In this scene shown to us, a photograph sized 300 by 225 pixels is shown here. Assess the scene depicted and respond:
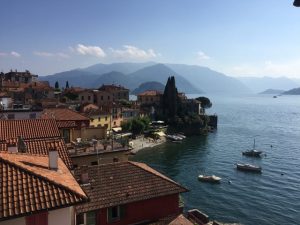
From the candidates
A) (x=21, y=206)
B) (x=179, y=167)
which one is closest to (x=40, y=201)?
(x=21, y=206)

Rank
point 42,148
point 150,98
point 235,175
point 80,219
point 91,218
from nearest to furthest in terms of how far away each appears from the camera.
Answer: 1. point 80,219
2. point 91,218
3. point 42,148
4. point 235,175
5. point 150,98

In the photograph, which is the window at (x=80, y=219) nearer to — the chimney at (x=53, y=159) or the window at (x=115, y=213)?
the window at (x=115, y=213)

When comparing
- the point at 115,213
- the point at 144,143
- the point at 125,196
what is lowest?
the point at 144,143

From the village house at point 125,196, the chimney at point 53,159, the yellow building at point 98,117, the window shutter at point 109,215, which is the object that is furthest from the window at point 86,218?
the yellow building at point 98,117

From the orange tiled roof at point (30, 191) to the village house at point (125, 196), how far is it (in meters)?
6.89

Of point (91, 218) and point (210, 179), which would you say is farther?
point (210, 179)

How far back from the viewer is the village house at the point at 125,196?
19.0 metres

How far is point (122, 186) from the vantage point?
2073 centimetres

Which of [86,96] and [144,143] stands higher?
[86,96]

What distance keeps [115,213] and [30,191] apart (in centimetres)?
956

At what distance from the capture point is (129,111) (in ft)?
349

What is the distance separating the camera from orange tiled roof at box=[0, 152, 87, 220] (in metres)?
10.2

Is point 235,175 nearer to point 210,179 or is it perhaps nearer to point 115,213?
point 210,179

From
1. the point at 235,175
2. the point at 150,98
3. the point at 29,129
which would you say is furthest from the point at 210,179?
the point at 150,98
